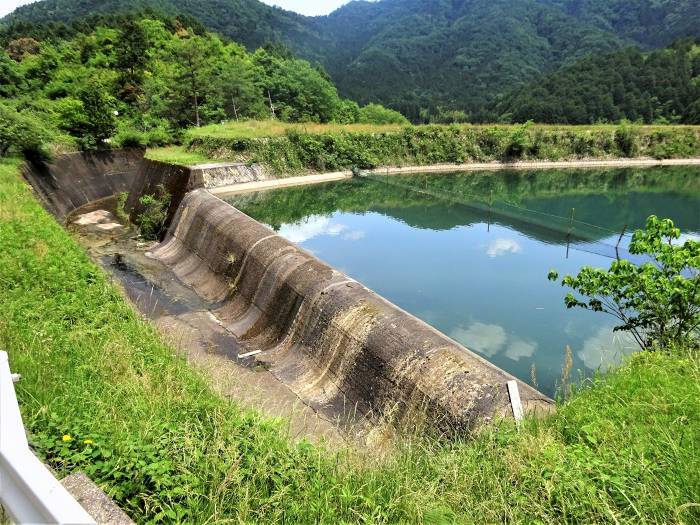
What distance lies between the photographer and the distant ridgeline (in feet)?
211

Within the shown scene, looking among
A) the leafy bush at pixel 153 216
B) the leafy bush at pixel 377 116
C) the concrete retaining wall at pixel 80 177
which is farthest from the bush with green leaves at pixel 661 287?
the leafy bush at pixel 377 116

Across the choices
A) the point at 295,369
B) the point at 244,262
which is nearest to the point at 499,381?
the point at 295,369

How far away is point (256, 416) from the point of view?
14.8ft

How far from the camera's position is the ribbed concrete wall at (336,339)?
6.46m

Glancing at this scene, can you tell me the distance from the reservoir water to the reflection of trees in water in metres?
0.09

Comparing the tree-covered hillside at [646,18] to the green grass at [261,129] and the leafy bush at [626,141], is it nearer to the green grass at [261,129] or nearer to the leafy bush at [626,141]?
the leafy bush at [626,141]

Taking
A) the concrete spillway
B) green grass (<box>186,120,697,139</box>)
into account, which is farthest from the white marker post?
green grass (<box>186,120,697,139</box>)

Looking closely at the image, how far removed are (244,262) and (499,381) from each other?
327 inches

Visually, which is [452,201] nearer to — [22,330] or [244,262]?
[244,262]

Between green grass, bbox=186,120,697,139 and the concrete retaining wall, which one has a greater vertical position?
green grass, bbox=186,120,697,139

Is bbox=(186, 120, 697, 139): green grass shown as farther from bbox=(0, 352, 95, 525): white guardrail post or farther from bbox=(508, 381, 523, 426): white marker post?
bbox=(0, 352, 95, 525): white guardrail post

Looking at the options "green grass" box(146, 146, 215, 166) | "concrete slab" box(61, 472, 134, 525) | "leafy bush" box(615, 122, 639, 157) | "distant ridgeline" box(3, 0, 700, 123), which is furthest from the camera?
"distant ridgeline" box(3, 0, 700, 123)

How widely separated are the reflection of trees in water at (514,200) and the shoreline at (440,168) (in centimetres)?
102

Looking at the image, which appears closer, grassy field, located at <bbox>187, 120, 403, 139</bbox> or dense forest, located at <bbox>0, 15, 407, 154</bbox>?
dense forest, located at <bbox>0, 15, 407, 154</bbox>
